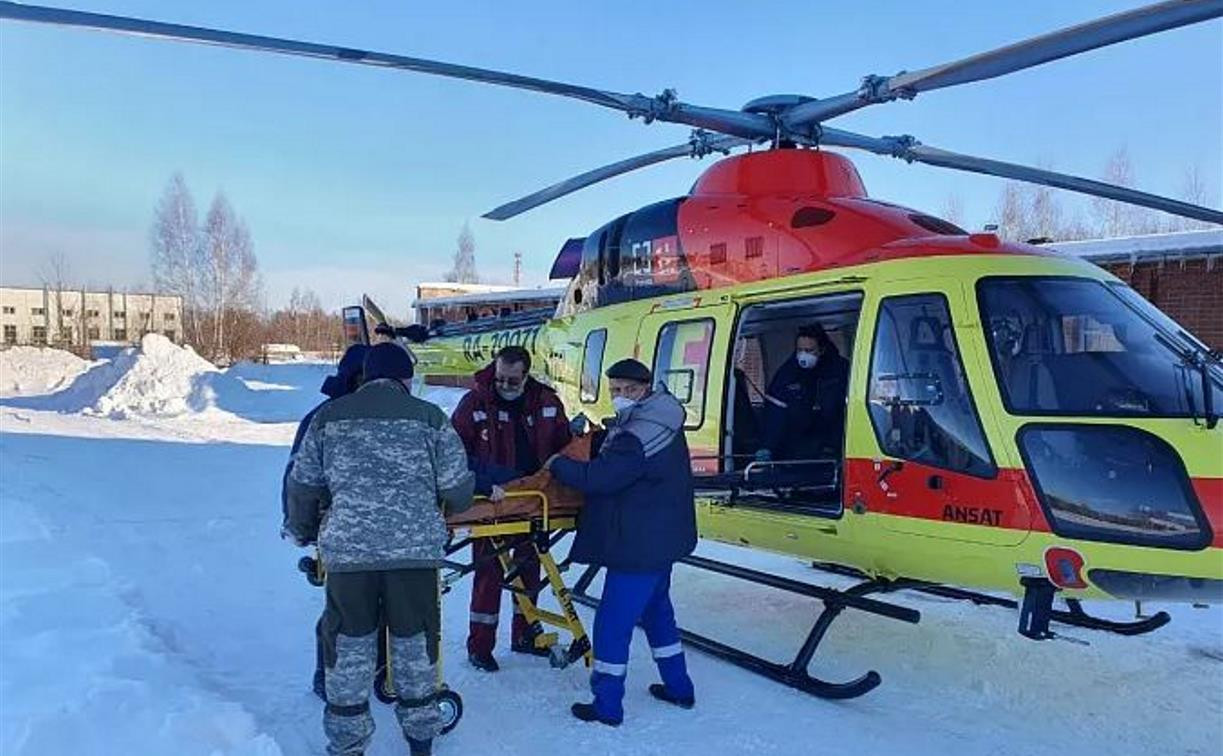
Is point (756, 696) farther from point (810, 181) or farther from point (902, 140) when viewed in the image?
point (902, 140)

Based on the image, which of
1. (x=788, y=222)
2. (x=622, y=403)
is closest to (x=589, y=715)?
(x=622, y=403)

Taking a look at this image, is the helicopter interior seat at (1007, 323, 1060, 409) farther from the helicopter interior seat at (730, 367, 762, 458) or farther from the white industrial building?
the white industrial building

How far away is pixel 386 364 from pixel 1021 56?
3.07 metres

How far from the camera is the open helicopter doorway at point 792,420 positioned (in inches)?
187

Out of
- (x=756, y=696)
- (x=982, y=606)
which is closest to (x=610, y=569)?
(x=756, y=696)

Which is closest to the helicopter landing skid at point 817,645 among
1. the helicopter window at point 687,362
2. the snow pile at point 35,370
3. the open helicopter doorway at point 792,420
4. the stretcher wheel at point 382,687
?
the open helicopter doorway at point 792,420

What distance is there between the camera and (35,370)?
94.3ft

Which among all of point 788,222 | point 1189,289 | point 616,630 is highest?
point 1189,289

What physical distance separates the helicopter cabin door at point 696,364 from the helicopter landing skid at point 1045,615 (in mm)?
1148

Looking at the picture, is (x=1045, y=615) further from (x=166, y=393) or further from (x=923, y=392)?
(x=166, y=393)

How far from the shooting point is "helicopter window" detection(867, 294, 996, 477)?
12.8ft

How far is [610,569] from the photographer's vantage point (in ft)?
13.5

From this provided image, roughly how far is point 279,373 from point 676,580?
24924mm

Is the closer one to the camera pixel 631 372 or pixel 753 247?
pixel 631 372
